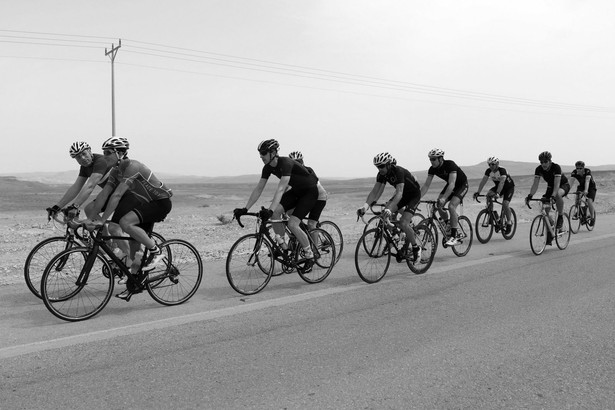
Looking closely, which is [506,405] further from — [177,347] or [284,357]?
[177,347]

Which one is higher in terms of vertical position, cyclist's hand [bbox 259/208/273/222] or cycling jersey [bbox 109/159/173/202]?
cycling jersey [bbox 109/159/173/202]

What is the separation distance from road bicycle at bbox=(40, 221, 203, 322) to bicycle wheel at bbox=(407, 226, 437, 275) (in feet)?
11.5

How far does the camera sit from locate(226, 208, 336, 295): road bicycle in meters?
6.64

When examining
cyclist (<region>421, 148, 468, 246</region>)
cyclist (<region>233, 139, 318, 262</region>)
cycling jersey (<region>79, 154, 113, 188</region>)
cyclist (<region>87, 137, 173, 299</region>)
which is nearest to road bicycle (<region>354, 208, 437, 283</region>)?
cyclist (<region>233, 139, 318, 262</region>)

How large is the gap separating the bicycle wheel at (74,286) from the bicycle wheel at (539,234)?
25.5 ft

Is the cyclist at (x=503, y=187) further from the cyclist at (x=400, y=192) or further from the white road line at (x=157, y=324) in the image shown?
the white road line at (x=157, y=324)

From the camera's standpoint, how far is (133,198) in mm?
6113

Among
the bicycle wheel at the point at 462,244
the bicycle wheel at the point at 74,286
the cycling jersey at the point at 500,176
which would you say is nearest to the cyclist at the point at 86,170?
the bicycle wheel at the point at 74,286

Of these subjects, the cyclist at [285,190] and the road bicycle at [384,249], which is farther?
the road bicycle at [384,249]

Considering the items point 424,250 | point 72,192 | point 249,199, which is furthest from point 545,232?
point 72,192

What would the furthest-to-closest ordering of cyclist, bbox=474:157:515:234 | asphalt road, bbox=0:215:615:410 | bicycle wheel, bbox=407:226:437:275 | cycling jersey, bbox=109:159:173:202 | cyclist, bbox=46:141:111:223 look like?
1. cyclist, bbox=474:157:515:234
2. bicycle wheel, bbox=407:226:437:275
3. cyclist, bbox=46:141:111:223
4. cycling jersey, bbox=109:159:173:202
5. asphalt road, bbox=0:215:615:410

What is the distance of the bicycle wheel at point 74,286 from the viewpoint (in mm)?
5422

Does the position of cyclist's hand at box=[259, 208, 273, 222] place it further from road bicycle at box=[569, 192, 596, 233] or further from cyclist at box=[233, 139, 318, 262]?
road bicycle at box=[569, 192, 596, 233]

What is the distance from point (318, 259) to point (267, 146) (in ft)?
6.00
